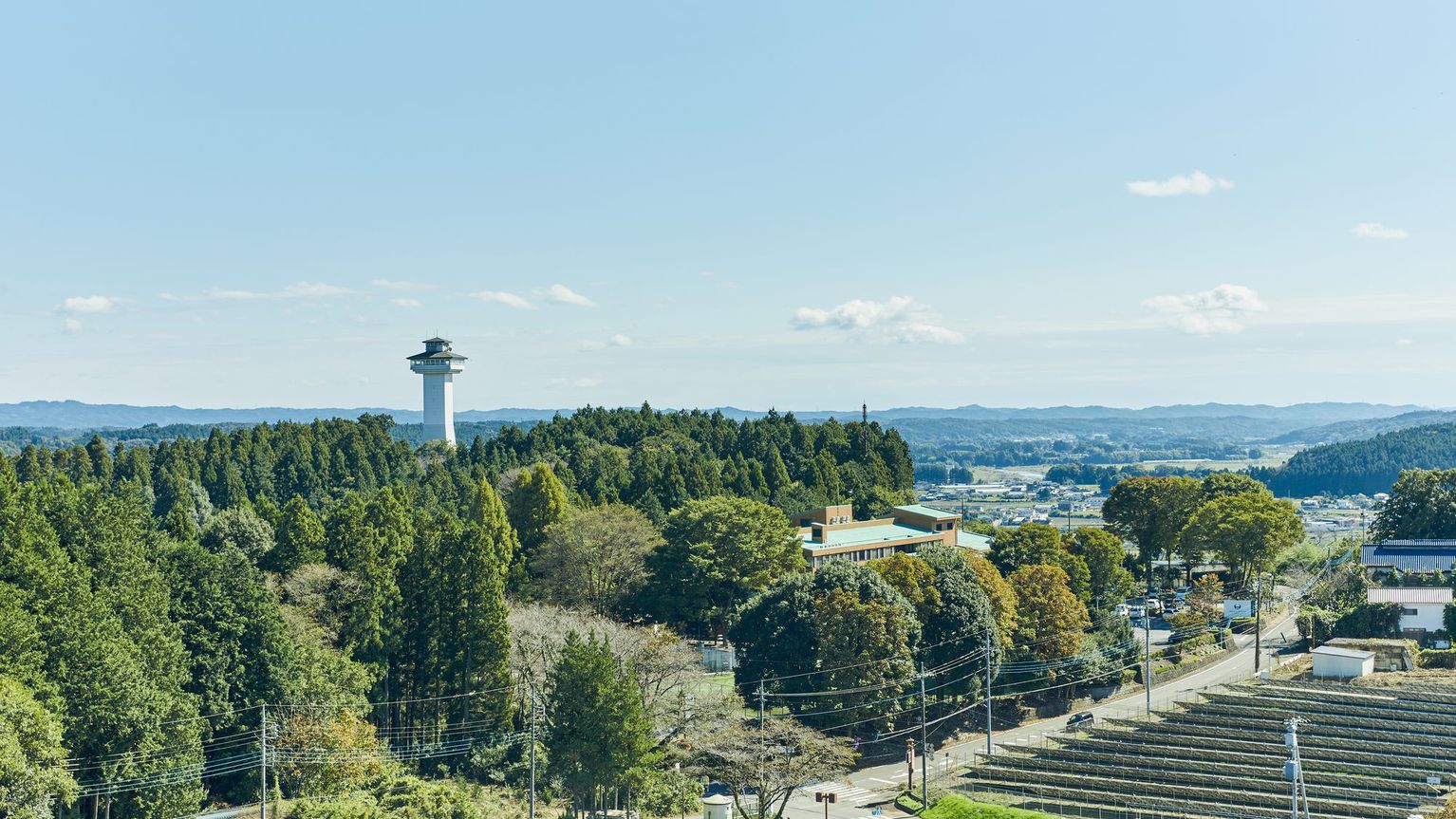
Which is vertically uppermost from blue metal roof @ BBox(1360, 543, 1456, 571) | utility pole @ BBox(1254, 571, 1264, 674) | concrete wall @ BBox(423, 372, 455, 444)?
concrete wall @ BBox(423, 372, 455, 444)

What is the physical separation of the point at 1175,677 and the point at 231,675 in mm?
36514

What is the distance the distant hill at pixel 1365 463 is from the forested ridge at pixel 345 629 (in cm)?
14965

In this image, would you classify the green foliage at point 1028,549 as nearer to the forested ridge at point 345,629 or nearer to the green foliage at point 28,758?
the forested ridge at point 345,629

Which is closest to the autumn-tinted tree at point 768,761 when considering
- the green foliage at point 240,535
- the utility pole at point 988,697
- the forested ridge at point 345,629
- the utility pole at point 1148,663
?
the forested ridge at point 345,629

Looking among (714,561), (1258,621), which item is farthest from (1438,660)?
(714,561)

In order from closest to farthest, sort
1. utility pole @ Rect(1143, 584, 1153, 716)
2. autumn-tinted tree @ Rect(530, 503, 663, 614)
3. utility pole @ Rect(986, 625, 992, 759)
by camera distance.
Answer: utility pole @ Rect(986, 625, 992, 759)
utility pole @ Rect(1143, 584, 1153, 716)
autumn-tinted tree @ Rect(530, 503, 663, 614)

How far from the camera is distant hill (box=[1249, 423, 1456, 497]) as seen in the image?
18075 cm

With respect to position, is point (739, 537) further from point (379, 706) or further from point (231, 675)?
point (231, 675)

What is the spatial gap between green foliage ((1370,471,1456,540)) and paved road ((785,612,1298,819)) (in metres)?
9.95

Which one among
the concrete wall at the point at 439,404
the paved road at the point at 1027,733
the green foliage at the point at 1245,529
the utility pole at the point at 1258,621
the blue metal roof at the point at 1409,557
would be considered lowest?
the paved road at the point at 1027,733

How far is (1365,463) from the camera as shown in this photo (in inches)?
7357

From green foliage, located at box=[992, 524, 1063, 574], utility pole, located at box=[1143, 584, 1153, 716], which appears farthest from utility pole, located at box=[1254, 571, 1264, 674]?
green foliage, located at box=[992, 524, 1063, 574]

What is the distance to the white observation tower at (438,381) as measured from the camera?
316ft

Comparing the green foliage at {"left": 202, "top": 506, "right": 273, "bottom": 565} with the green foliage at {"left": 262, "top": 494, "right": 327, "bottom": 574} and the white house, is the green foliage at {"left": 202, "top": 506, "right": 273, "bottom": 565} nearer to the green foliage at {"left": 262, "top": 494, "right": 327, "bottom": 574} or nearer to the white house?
the green foliage at {"left": 262, "top": 494, "right": 327, "bottom": 574}
